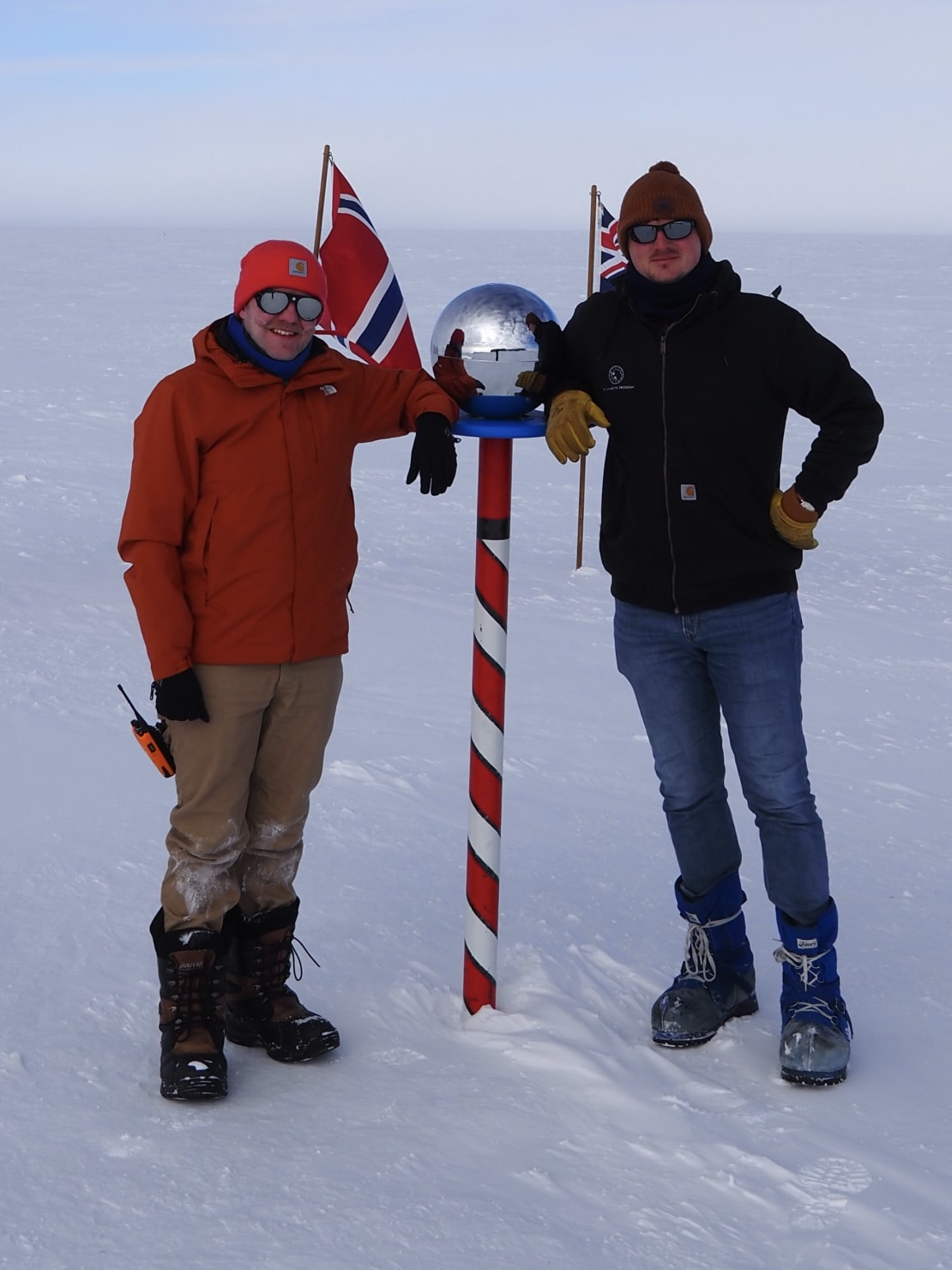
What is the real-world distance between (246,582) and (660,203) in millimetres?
1196

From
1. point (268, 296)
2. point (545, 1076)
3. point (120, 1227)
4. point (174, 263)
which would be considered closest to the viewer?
point (120, 1227)

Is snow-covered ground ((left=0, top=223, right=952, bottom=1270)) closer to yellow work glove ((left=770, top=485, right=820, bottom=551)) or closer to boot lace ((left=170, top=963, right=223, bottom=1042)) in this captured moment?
boot lace ((left=170, top=963, right=223, bottom=1042))

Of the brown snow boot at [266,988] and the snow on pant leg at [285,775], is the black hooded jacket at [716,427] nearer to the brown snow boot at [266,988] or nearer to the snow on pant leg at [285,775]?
the snow on pant leg at [285,775]

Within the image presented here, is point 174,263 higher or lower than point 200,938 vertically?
higher

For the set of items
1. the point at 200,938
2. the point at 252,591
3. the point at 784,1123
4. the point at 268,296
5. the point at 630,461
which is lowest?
the point at 784,1123

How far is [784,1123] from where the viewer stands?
112 inches

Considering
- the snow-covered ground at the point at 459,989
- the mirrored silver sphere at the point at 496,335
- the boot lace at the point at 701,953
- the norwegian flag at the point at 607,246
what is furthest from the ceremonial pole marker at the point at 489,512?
the norwegian flag at the point at 607,246

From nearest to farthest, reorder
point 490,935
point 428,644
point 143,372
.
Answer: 1. point 490,935
2. point 428,644
3. point 143,372

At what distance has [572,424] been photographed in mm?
2930

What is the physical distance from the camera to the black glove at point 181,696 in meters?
2.79

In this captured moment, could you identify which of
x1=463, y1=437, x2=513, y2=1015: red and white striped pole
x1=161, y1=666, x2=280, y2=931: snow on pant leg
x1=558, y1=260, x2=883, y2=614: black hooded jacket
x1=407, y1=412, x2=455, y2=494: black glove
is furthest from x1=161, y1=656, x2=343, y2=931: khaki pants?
x1=558, y1=260, x2=883, y2=614: black hooded jacket

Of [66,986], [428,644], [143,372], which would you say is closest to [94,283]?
[143,372]

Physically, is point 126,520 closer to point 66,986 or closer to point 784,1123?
point 66,986

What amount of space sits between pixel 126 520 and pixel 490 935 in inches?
50.8
